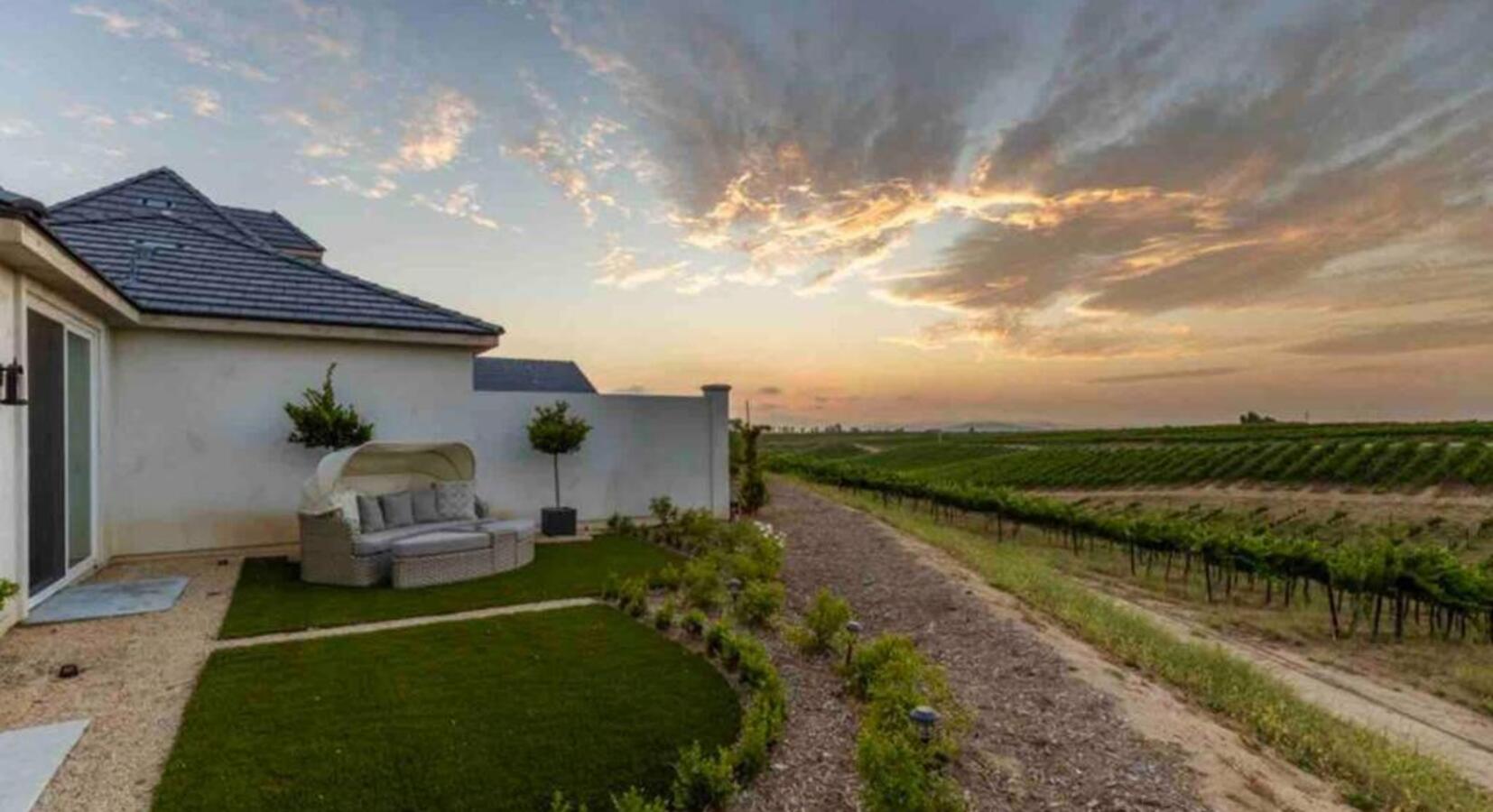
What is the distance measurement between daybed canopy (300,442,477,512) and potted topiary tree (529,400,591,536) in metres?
0.98

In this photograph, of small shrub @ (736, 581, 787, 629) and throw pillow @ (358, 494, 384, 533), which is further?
throw pillow @ (358, 494, 384, 533)

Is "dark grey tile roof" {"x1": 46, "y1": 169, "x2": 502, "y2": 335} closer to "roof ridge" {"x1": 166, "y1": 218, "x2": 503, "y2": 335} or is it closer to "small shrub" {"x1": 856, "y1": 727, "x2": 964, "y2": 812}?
"roof ridge" {"x1": 166, "y1": 218, "x2": 503, "y2": 335}

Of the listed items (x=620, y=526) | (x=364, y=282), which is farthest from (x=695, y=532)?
(x=364, y=282)

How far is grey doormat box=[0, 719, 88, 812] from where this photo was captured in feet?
9.77

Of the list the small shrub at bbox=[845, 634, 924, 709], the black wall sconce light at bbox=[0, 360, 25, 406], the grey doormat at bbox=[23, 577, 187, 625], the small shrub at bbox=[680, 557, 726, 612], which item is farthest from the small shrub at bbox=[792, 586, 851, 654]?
the black wall sconce light at bbox=[0, 360, 25, 406]

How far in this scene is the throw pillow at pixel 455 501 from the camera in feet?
28.8

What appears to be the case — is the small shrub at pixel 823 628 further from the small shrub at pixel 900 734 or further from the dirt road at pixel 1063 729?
the dirt road at pixel 1063 729

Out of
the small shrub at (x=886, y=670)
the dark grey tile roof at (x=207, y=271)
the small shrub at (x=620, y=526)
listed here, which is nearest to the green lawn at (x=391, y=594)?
the small shrub at (x=620, y=526)

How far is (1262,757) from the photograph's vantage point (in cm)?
372

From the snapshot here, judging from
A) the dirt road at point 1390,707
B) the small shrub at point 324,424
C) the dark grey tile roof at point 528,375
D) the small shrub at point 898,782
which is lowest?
the dirt road at point 1390,707

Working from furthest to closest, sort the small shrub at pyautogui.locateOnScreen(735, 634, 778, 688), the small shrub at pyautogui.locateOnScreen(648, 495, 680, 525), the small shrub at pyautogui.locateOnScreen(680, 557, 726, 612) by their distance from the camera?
the small shrub at pyautogui.locateOnScreen(648, 495, 680, 525), the small shrub at pyautogui.locateOnScreen(680, 557, 726, 612), the small shrub at pyautogui.locateOnScreen(735, 634, 778, 688)

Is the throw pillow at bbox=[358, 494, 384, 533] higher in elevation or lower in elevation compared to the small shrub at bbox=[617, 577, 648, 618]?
higher

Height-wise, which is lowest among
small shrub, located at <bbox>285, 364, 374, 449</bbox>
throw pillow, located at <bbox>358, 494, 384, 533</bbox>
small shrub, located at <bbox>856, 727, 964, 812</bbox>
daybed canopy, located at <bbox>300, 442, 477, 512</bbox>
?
small shrub, located at <bbox>856, 727, 964, 812</bbox>

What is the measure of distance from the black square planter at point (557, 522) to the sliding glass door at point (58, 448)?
5.14 meters
